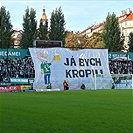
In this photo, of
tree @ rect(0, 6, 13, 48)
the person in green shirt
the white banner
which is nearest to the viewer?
the person in green shirt

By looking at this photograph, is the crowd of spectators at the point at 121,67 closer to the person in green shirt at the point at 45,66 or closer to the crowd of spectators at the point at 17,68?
the person in green shirt at the point at 45,66

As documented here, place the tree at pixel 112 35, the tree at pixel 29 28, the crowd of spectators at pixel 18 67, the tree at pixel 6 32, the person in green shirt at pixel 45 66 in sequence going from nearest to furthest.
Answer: the crowd of spectators at pixel 18 67
the person in green shirt at pixel 45 66
the tree at pixel 6 32
the tree at pixel 29 28
the tree at pixel 112 35

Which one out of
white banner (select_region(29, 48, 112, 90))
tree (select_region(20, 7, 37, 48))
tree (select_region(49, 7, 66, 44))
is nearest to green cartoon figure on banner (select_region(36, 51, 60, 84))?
white banner (select_region(29, 48, 112, 90))

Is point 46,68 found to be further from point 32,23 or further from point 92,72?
point 32,23

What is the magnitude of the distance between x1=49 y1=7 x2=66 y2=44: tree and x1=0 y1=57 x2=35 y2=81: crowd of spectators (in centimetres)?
1564

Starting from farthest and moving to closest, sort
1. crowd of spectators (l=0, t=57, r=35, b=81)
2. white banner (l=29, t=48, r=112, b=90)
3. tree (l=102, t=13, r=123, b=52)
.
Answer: tree (l=102, t=13, r=123, b=52), white banner (l=29, t=48, r=112, b=90), crowd of spectators (l=0, t=57, r=35, b=81)

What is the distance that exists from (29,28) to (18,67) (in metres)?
16.3

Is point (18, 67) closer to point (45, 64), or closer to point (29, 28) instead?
point (45, 64)

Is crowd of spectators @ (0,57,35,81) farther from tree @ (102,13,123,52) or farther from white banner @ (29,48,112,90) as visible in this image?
tree @ (102,13,123,52)

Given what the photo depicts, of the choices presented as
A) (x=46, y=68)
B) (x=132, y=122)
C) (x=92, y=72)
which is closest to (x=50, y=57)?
(x=46, y=68)

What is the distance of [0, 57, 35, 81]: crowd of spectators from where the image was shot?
36500 millimetres

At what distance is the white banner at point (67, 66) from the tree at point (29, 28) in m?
11.8

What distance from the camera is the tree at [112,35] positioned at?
179 ft

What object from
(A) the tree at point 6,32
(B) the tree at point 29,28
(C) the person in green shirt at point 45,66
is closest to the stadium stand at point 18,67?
(C) the person in green shirt at point 45,66
